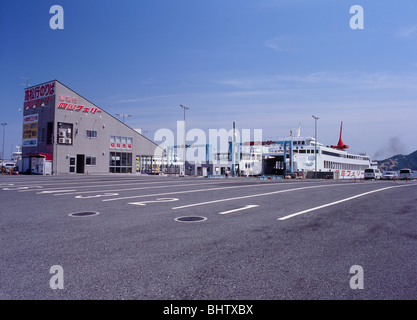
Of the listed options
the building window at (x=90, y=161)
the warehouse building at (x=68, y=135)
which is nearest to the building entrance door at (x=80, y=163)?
the warehouse building at (x=68, y=135)

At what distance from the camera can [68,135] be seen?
44.9 m

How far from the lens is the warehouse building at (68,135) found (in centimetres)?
Result: 4322

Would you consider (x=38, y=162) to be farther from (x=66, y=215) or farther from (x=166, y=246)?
(x=166, y=246)

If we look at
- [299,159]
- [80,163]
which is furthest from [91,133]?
[299,159]

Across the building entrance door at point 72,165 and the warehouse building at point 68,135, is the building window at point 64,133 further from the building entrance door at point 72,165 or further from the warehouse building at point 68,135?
the building entrance door at point 72,165

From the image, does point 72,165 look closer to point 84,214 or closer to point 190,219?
point 84,214

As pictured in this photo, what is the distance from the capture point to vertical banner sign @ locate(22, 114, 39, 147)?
45969 millimetres

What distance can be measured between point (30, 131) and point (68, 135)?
7266 millimetres

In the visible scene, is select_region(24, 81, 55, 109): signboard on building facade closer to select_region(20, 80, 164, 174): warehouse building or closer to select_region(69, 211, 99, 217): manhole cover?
select_region(20, 80, 164, 174): warehouse building

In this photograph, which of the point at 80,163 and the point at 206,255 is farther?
the point at 80,163

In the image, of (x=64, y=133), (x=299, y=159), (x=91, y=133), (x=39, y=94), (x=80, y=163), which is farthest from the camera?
(x=299, y=159)

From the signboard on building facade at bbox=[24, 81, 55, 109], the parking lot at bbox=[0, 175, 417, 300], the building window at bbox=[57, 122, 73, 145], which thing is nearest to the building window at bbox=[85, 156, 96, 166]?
the building window at bbox=[57, 122, 73, 145]

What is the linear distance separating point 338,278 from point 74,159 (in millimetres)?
46432
